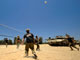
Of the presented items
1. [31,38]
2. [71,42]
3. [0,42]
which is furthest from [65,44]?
[0,42]

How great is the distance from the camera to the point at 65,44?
19.0 metres

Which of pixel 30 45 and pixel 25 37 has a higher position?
pixel 25 37

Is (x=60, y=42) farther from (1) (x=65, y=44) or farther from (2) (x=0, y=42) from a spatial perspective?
(2) (x=0, y=42)

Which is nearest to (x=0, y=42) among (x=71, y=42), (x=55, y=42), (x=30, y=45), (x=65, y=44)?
(x=55, y=42)

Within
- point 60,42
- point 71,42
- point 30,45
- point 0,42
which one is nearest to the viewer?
point 30,45

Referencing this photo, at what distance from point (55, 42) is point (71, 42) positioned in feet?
32.3

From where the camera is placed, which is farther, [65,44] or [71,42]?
[65,44]

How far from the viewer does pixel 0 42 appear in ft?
88.5

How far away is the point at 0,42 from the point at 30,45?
2492 cm

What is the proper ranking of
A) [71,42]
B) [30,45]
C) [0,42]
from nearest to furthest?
[30,45] < [71,42] < [0,42]

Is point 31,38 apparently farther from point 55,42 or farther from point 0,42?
point 0,42

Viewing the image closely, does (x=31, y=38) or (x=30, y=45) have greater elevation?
(x=31, y=38)

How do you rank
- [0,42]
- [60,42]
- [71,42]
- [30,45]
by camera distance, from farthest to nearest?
1. [0,42]
2. [60,42]
3. [71,42]
4. [30,45]

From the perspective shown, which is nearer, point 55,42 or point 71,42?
point 71,42
